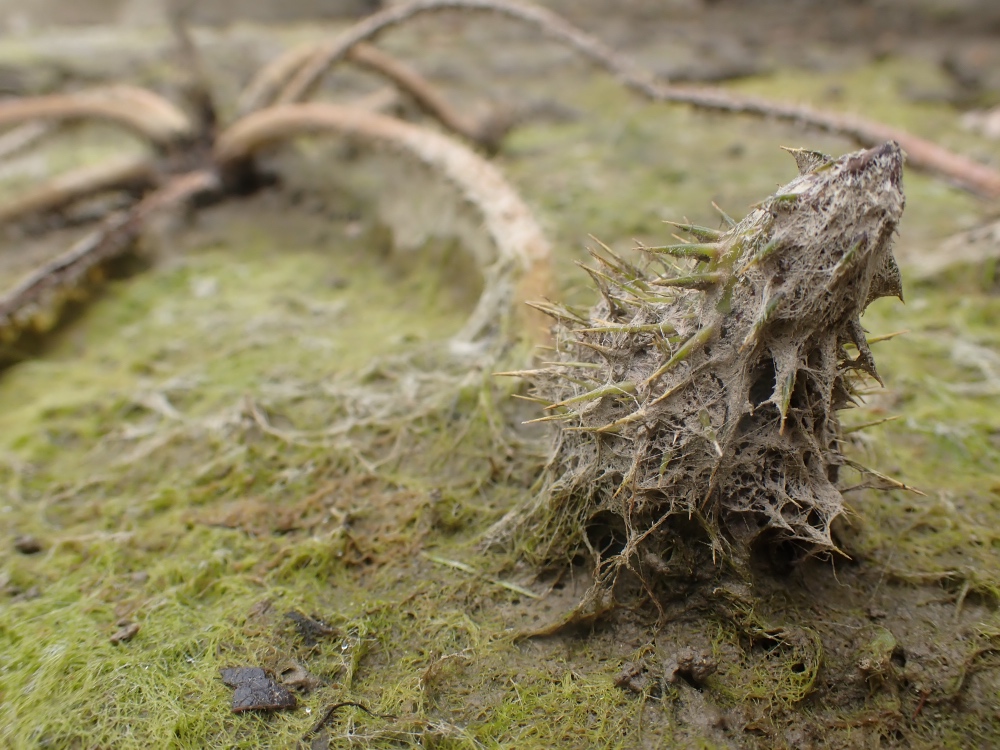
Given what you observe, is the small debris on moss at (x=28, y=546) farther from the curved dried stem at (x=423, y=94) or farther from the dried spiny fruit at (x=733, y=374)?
the curved dried stem at (x=423, y=94)

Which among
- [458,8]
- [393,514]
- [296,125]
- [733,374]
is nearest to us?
[733,374]

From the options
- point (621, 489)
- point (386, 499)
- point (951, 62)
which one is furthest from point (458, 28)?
point (621, 489)

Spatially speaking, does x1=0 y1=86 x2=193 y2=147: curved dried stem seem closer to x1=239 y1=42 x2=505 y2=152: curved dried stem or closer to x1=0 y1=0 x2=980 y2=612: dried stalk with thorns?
x1=239 y1=42 x2=505 y2=152: curved dried stem

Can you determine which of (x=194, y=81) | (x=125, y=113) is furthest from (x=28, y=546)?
(x=194, y=81)

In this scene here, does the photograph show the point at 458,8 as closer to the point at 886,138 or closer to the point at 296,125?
the point at 296,125

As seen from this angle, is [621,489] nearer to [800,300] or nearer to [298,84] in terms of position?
[800,300]

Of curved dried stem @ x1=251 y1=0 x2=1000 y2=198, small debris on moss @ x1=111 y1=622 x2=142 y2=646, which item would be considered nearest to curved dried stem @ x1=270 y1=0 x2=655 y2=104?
curved dried stem @ x1=251 y1=0 x2=1000 y2=198

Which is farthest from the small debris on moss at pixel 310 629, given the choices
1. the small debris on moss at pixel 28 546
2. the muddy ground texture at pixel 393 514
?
the small debris on moss at pixel 28 546
